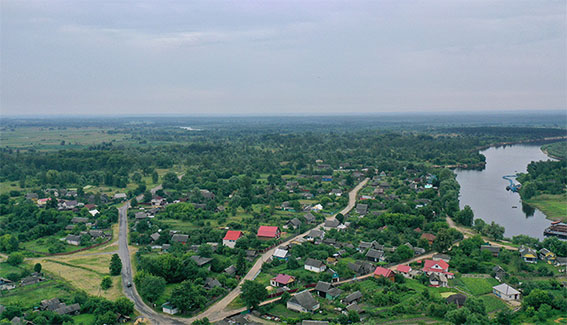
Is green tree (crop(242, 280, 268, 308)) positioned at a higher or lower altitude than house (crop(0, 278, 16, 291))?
higher

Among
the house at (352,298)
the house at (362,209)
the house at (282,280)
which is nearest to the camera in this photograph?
the house at (352,298)

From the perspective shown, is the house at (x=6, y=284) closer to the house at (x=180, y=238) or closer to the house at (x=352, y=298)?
the house at (x=180, y=238)

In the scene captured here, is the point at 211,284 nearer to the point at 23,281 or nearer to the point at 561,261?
the point at 23,281

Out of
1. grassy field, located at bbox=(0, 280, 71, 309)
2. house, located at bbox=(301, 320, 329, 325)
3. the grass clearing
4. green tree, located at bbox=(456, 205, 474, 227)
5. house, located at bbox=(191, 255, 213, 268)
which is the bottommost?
the grass clearing

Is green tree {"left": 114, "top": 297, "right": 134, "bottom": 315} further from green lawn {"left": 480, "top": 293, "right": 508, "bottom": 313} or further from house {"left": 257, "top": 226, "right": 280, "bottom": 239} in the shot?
green lawn {"left": 480, "top": 293, "right": 508, "bottom": 313}

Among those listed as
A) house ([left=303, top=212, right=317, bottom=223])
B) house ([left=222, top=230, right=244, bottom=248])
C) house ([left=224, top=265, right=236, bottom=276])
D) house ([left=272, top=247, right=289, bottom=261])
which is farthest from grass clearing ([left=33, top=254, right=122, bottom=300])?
house ([left=303, top=212, right=317, bottom=223])

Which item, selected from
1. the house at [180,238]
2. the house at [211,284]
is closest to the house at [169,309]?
the house at [211,284]
